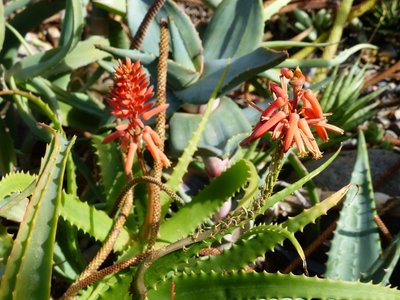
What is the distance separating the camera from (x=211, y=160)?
1420mm

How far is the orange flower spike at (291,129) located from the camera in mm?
850

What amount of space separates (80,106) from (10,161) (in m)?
0.22

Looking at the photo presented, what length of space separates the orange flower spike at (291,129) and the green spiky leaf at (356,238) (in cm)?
50

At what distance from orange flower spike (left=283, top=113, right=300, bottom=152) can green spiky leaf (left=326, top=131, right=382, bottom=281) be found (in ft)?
1.63

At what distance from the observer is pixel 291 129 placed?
854mm

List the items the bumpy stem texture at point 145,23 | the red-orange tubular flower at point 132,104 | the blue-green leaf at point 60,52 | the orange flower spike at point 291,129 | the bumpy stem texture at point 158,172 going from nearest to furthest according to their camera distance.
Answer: the orange flower spike at point 291,129 → the red-orange tubular flower at point 132,104 → the bumpy stem texture at point 158,172 → the bumpy stem texture at point 145,23 → the blue-green leaf at point 60,52

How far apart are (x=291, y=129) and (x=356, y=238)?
59cm

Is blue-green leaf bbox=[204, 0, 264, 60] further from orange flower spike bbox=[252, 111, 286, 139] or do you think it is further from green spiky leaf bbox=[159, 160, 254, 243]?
orange flower spike bbox=[252, 111, 286, 139]

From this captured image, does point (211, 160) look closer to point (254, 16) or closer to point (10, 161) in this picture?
point (254, 16)

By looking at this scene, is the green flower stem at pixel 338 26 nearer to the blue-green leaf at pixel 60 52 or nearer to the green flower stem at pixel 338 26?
the green flower stem at pixel 338 26

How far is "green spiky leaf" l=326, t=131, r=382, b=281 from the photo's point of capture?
1325 millimetres

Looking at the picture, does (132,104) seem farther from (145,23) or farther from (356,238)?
(356,238)

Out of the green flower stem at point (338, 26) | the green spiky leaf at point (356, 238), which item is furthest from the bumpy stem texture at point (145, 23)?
the green flower stem at point (338, 26)

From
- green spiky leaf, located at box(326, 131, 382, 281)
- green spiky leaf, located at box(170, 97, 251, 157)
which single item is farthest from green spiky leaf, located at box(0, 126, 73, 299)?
green spiky leaf, located at box(326, 131, 382, 281)
